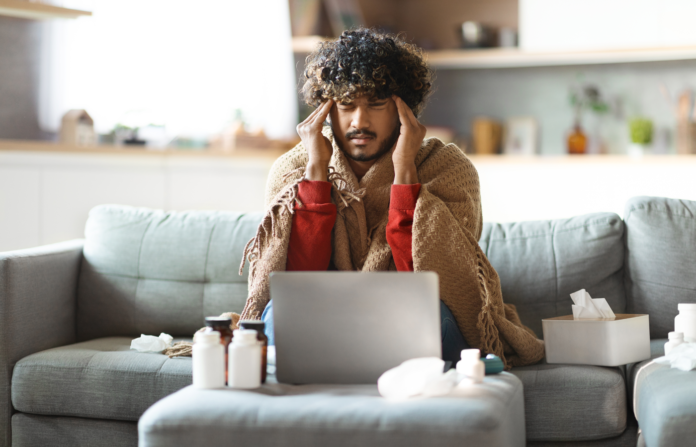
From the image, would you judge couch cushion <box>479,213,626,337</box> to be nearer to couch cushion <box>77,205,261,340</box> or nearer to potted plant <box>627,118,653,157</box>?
couch cushion <box>77,205,261,340</box>

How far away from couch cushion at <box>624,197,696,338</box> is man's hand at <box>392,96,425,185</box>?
2.36 ft

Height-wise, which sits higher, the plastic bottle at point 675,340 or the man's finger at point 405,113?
the man's finger at point 405,113

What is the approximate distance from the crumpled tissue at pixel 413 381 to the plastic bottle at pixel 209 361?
0.99 feet

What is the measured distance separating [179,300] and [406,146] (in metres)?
0.90

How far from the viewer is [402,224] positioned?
6.10ft

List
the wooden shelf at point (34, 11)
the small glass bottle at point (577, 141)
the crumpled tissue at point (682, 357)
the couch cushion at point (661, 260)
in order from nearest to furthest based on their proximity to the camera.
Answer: the crumpled tissue at point (682, 357) < the couch cushion at point (661, 260) < the wooden shelf at point (34, 11) < the small glass bottle at point (577, 141)

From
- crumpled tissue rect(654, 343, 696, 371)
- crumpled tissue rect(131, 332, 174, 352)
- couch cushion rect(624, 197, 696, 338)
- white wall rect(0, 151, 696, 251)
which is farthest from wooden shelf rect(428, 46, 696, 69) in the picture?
crumpled tissue rect(131, 332, 174, 352)

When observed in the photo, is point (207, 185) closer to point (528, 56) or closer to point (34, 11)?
point (34, 11)

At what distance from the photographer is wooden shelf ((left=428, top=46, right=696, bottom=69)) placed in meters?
3.86

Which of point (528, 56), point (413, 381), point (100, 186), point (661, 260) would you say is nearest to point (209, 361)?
point (413, 381)

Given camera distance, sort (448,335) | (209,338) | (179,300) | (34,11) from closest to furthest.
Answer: (209,338) < (448,335) < (179,300) < (34,11)

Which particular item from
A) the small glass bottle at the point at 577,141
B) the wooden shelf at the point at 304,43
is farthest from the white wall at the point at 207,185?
the wooden shelf at the point at 304,43

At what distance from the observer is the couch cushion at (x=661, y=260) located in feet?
6.77

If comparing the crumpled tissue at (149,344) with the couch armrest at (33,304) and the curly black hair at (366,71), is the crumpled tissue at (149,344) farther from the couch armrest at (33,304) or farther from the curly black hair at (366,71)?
the curly black hair at (366,71)
